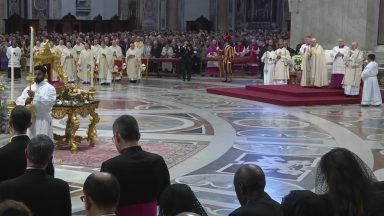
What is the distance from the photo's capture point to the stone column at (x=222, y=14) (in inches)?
1396

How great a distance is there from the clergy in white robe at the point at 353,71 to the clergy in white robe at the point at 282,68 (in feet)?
9.86

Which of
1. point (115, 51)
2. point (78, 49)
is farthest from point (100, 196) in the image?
point (78, 49)

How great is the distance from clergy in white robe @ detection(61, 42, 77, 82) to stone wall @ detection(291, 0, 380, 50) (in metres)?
7.77

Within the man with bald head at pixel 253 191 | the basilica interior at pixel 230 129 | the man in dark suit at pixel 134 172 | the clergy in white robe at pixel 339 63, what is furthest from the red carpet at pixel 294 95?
the man with bald head at pixel 253 191

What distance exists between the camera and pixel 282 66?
19719 mm

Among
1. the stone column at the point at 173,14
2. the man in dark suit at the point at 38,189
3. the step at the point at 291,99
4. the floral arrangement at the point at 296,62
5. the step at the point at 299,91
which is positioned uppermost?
the stone column at the point at 173,14

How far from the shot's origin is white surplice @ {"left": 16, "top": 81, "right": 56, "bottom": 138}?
7781mm

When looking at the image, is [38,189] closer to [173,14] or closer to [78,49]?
[78,49]

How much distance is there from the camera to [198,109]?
48.7 feet

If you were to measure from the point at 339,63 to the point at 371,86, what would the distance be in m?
1.72

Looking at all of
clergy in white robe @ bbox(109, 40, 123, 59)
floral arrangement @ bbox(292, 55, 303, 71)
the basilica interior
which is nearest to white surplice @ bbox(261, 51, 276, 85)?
floral arrangement @ bbox(292, 55, 303, 71)

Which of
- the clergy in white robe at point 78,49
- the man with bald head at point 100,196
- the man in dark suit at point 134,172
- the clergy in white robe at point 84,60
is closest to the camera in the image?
the man with bald head at point 100,196

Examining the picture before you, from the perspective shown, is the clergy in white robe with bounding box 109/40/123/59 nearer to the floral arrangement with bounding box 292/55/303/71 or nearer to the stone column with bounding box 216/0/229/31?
the floral arrangement with bounding box 292/55/303/71

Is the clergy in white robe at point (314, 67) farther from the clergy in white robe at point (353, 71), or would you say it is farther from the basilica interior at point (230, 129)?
the basilica interior at point (230, 129)
